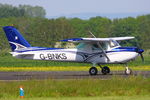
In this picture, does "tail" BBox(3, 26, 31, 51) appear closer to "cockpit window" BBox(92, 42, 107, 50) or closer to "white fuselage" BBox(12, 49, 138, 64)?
"white fuselage" BBox(12, 49, 138, 64)

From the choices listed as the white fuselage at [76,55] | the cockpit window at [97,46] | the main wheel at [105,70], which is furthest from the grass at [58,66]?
the cockpit window at [97,46]

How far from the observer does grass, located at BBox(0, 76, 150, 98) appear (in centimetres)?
2006

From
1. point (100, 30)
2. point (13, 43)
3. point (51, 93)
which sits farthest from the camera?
point (100, 30)

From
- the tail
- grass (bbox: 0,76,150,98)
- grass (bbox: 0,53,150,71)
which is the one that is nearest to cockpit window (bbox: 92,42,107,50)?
the tail

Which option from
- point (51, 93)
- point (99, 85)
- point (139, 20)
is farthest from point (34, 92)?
point (139, 20)

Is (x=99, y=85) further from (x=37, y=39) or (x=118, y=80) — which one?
(x=37, y=39)

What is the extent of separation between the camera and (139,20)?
4473 inches

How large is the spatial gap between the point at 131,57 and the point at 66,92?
36.9ft

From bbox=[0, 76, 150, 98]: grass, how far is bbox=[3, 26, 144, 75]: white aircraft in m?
8.49

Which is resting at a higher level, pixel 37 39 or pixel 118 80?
pixel 37 39

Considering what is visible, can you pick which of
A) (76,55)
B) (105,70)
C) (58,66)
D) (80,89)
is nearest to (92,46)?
(76,55)

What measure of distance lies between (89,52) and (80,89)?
11.2 m

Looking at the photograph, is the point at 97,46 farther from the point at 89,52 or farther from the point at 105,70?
the point at 105,70

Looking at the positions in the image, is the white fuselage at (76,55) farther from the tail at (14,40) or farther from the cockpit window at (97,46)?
the tail at (14,40)
